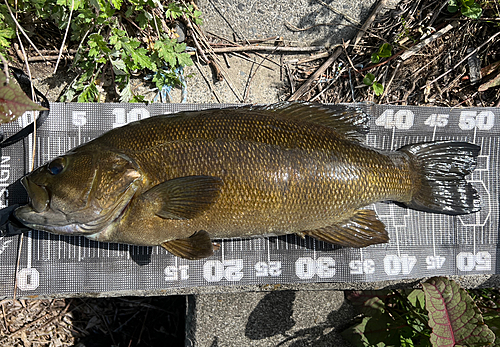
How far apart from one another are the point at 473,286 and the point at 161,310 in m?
2.96

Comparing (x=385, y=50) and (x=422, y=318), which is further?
(x=385, y=50)

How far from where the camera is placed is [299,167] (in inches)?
92.1

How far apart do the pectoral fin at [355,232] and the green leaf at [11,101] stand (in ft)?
6.57

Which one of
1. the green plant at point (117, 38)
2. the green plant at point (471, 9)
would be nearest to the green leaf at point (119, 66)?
the green plant at point (117, 38)

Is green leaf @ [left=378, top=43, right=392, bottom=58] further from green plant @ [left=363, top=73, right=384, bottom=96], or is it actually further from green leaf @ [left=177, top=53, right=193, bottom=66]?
green leaf @ [left=177, top=53, right=193, bottom=66]

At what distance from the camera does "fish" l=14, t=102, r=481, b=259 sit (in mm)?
2213

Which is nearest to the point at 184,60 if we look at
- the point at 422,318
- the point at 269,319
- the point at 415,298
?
the point at 269,319

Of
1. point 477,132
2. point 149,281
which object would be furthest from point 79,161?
point 477,132

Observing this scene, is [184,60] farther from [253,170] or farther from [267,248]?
[267,248]

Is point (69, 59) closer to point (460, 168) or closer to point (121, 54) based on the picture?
point (121, 54)

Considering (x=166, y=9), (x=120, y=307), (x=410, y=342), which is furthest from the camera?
(x=120, y=307)

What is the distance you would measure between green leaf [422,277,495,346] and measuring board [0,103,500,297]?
56cm

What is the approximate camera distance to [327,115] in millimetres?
2570

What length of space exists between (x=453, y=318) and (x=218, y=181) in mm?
1895
